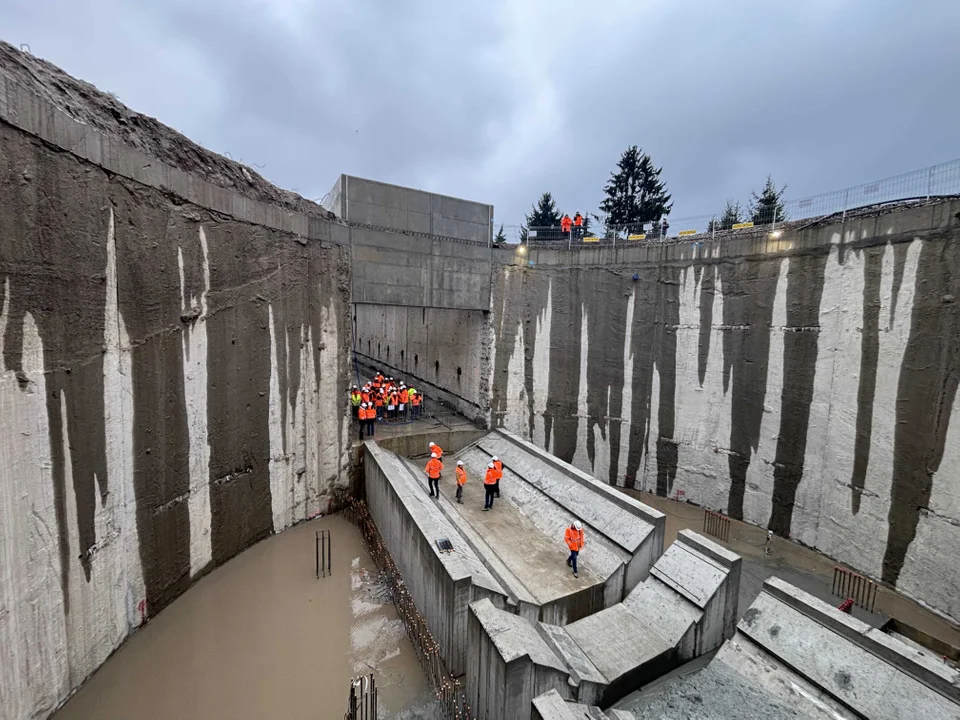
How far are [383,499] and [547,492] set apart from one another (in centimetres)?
A: 353

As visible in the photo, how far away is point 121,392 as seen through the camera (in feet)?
19.2

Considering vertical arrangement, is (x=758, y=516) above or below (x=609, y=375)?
below

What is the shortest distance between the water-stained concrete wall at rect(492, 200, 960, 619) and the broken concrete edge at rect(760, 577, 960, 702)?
456 centimetres

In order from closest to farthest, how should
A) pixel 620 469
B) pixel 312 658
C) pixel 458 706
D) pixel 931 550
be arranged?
pixel 458 706, pixel 312 658, pixel 931 550, pixel 620 469

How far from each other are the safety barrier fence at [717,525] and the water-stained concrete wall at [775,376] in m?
0.57

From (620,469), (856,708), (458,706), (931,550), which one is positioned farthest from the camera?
(620,469)

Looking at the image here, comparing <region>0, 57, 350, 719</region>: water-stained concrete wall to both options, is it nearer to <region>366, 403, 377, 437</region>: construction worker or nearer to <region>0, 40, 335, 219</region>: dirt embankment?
<region>0, 40, 335, 219</region>: dirt embankment

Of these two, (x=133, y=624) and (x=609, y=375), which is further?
(x=609, y=375)

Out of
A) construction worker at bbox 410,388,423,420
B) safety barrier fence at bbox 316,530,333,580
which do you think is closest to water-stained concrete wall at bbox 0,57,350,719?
safety barrier fence at bbox 316,530,333,580

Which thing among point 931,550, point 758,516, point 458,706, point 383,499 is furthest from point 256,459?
point 931,550

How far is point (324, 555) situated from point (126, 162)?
23.4 ft

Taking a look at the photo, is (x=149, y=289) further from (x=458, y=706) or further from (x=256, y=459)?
(x=458, y=706)

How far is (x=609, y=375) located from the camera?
520 inches

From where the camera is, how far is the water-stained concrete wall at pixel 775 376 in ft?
27.0
